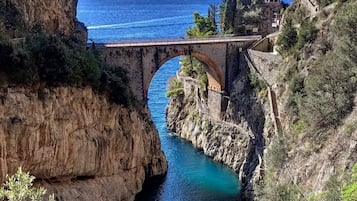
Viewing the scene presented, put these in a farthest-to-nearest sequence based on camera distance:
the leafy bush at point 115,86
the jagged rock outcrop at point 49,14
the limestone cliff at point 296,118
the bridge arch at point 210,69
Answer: the bridge arch at point 210,69
the leafy bush at point 115,86
the jagged rock outcrop at point 49,14
the limestone cliff at point 296,118

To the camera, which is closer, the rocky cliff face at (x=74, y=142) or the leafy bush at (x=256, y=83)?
the rocky cliff face at (x=74, y=142)

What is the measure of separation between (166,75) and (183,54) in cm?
2737

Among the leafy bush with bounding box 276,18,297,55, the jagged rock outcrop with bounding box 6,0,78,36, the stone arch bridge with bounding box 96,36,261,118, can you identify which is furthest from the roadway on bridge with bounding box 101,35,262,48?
the leafy bush with bounding box 276,18,297,55

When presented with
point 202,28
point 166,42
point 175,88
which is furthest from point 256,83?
point 202,28

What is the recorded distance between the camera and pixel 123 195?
37969 mm

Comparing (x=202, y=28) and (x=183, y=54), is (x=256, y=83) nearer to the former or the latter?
(x=183, y=54)

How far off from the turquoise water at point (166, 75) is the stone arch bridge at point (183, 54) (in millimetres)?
6023

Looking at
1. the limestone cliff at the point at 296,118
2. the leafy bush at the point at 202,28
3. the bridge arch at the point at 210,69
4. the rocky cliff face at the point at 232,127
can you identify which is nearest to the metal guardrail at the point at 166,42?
the bridge arch at the point at 210,69

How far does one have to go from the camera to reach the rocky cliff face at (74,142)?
29453 mm

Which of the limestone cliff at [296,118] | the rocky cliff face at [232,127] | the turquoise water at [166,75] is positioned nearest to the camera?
the limestone cliff at [296,118]

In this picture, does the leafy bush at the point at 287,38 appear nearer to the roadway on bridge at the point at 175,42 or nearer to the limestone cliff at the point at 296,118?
the limestone cliff at the point at 296,118

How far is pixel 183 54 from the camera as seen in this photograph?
4672 cm

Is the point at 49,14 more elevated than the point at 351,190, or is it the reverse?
the point at 49,14

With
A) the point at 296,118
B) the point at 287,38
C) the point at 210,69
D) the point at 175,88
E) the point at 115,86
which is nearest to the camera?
the point at 296,118
